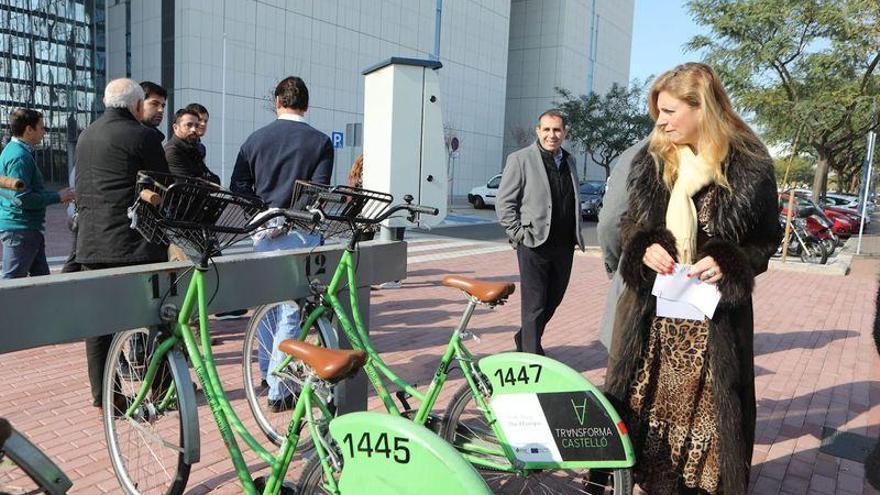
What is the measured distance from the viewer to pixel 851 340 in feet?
20.7

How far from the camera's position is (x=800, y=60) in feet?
63.8

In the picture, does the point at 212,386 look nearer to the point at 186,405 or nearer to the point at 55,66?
the point at 186,405

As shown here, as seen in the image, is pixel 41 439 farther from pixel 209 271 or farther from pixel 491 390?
pixel 491 390

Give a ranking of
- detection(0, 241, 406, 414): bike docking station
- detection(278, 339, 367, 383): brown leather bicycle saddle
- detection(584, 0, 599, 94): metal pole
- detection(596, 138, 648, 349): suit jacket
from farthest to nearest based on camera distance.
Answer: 1. detection(584, 0, 599, 94): metal pole
2. detection(596, 138, 648, 349): suit jacket
3. detection(0, 241, 406, 414): bike docking station
4. detection(278, 339, 367, 383): brown leather bicycle saddle

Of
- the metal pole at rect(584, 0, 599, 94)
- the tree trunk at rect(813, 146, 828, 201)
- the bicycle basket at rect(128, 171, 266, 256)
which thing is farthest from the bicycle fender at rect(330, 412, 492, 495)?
the metal pole at rect(584, 0, 599, 94)

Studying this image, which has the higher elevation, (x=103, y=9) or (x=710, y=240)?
(x=103, y=9)

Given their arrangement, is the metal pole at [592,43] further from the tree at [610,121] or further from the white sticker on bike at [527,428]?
the white sticker on bike at [527,428]

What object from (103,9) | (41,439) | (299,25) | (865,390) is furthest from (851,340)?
(103,9)

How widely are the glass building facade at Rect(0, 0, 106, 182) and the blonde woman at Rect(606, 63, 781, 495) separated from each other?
3107cm

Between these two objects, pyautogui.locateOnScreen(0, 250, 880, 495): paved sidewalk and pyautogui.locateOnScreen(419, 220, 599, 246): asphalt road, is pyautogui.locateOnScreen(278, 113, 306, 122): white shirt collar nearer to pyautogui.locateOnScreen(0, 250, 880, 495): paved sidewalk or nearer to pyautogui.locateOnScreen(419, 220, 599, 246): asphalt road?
pyautogui.locateOnScreen(0, 250, 880, 495): paved sidewalk

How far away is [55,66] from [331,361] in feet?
113

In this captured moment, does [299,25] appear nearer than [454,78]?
Yes

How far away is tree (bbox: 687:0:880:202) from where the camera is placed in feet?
58.9

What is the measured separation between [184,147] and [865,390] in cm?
576
